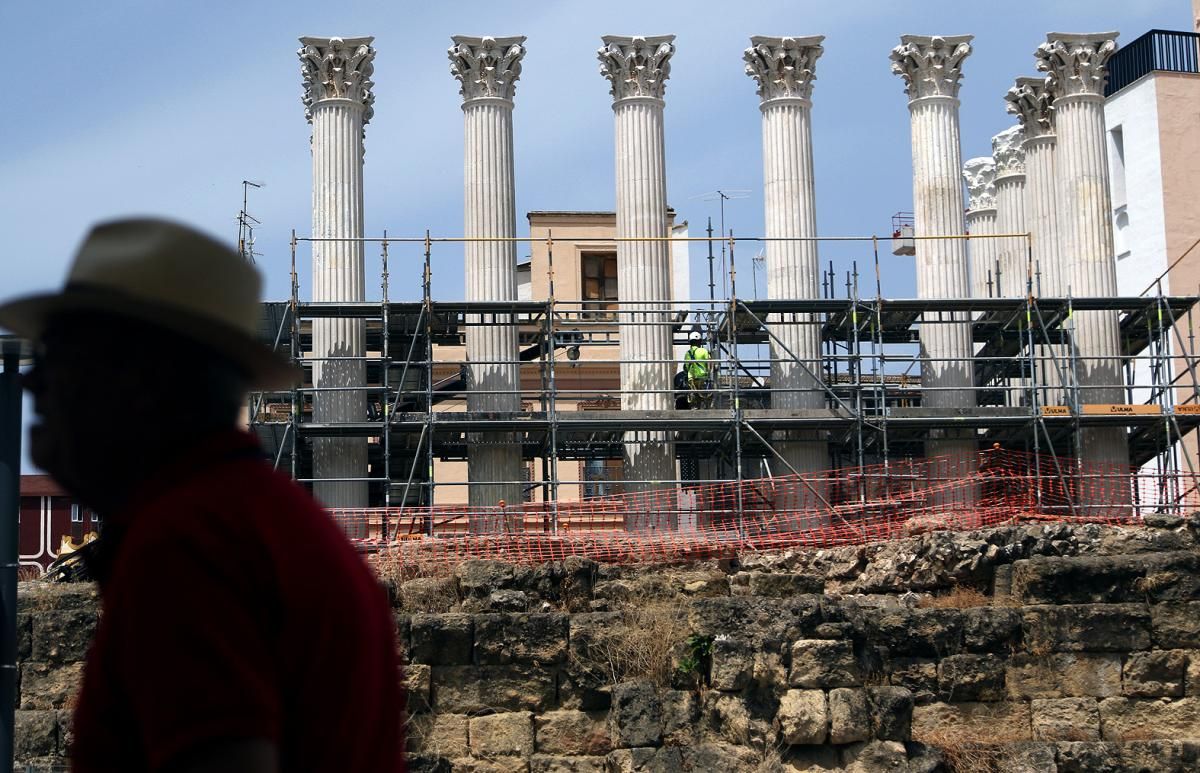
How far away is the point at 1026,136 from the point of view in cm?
3133

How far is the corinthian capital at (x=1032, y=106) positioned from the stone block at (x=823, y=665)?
1796cm

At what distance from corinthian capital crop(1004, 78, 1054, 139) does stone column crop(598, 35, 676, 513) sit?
6.69m

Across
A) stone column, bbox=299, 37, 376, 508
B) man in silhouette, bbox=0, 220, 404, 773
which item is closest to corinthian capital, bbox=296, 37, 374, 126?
stone column, bbox=299, 37, 376, 508

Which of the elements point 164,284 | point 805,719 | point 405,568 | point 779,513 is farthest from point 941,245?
point 164,284

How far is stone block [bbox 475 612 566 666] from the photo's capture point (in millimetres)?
16031

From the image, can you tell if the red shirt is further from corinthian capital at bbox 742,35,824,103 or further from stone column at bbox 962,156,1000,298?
stone column at bbox 962,156,1000,298

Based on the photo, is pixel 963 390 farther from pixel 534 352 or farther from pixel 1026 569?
pixel 1026 569

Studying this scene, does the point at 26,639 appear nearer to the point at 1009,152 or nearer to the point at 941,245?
the point at 941,245

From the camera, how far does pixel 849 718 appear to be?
14.6m

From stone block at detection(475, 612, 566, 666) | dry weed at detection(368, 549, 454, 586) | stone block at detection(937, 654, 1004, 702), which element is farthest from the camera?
dry weed at detection(368, 549, 454, 586)

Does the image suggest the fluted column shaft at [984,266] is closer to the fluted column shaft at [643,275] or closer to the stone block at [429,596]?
the fluted column shaft at [643,275]

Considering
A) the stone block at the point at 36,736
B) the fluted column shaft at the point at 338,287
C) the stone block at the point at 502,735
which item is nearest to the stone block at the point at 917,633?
the stone block at the point at 502,735

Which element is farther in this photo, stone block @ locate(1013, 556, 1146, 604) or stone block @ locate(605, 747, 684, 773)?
stone block @ locate(1013, 556, 1146, 604)

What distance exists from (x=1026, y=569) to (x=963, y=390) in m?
10.8
